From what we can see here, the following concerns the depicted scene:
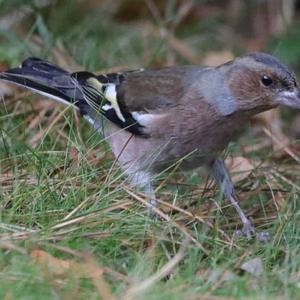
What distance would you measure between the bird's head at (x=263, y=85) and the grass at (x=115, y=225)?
0.38m

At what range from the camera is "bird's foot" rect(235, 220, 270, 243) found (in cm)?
369

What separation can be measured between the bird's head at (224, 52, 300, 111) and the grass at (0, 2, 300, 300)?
15.0 inches

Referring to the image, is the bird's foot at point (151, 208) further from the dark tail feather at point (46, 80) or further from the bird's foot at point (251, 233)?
the dark tail feather at point (46, 80)

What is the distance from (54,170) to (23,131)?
640 mm

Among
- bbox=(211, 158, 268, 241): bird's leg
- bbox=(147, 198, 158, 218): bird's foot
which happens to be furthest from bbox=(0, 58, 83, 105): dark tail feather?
bbox=(147, 198, 158, 218): bird's foot

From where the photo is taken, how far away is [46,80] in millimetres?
4473

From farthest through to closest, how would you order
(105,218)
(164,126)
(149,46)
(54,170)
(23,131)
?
(149,46) → (23,131) → (164,126) → (54,170) → (105,218)

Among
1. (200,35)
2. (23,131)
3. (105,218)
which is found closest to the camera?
(105,218)

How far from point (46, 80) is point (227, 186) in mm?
1026

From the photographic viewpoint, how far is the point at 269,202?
13.8ft

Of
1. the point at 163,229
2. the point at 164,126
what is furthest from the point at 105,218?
the point at 164,126

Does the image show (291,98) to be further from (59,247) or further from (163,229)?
(59,247)

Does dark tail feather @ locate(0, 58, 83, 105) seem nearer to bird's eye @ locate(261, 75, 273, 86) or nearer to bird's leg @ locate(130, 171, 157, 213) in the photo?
bird's leg @ locate(130, 171, 157, 213)

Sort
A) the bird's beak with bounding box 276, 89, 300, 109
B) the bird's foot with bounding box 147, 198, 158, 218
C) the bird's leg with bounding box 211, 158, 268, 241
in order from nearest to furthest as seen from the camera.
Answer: the bird's foot with bounding box 147, 198, 158, 218 → the bird's leg with bounding box 211, 158, 268, 241 → the bird's beak with bounding box 276, 89, 300, 109
